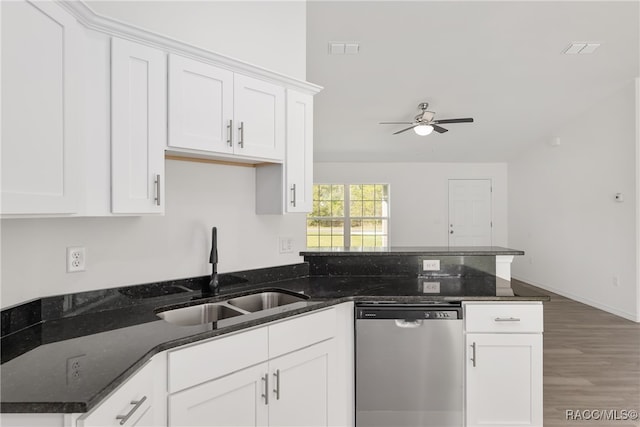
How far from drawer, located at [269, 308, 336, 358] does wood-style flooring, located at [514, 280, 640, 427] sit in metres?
1.53

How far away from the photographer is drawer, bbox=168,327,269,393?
4.64 feet

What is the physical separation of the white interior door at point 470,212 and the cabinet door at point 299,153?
6.01m

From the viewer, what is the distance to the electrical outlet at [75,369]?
42.7 inches

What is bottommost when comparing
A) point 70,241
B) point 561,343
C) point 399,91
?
point 561,343

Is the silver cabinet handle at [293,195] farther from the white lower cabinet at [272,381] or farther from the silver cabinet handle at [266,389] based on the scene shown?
the silver cabinet handle at [266,389]

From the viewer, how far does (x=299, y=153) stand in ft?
7.88

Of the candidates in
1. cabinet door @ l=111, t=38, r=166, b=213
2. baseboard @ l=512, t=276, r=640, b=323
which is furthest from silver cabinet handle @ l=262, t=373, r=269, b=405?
baseboard @ l=512, t=276, r=640, b=323

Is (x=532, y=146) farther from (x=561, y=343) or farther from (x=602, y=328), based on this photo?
(x=561, y=343)

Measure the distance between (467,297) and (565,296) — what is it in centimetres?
480

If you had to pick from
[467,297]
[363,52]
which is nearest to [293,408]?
[467,297]

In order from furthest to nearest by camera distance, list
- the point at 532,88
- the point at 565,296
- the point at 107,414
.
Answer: the point at 565,296 < the point at 532,88 < the point at 107,414

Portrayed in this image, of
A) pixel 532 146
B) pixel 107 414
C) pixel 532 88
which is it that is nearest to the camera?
pixel 107 414

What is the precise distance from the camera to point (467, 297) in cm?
208

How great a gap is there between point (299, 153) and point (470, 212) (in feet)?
20.7
